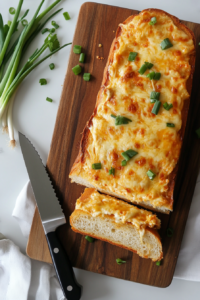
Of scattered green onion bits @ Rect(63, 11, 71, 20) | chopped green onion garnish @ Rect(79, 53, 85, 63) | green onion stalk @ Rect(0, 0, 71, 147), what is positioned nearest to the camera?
chopped green onion garnish @ Rect(79, 53, 85, 63)

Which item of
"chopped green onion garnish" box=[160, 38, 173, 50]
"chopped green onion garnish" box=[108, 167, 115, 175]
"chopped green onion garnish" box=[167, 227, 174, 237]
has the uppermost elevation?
"chopped green onion garnish" box=[160, 38, 173, 50]

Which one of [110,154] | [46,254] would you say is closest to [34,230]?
[46,254]

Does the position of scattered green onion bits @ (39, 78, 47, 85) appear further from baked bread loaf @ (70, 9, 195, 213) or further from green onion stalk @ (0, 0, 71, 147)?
baked bread loaf @ (70, 9, 195, 213)

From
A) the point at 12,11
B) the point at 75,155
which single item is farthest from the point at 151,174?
the point at 12,11

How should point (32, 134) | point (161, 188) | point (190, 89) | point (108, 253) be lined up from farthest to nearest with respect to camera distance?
point (32, 134) < point (108, 253) < point (190, 89) < point (161, 188)

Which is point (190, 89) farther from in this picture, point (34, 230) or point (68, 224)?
point (34, 230)

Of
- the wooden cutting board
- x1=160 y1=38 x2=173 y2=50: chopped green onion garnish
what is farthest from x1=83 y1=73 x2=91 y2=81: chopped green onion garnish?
x1=160 y1=38 x2=173 y2=50: chopped green onion garnish
